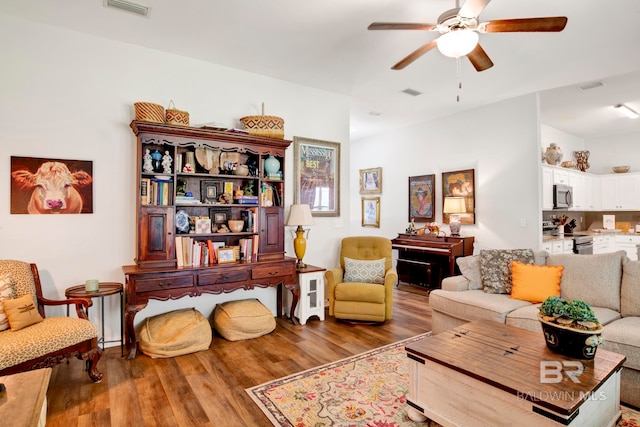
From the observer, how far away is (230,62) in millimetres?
3822

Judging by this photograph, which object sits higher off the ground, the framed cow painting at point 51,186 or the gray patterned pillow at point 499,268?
the framed cow painting at point 51,186

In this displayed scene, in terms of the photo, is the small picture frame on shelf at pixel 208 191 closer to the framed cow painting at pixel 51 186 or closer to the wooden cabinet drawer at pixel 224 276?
the wooden cabinet drawer at pixel 224 276

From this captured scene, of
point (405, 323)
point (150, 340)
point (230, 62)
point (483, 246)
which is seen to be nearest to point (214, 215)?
point (150, 340)

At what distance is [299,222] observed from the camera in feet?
13.2

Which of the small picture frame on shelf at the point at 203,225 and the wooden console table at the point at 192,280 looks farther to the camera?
the small picture frame on shelf at the point at 203,225

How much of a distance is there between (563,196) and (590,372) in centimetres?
475

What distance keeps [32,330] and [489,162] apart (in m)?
5.62

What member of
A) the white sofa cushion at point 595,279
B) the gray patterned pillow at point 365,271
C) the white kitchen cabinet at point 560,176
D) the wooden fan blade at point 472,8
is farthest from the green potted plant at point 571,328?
the white kitchen cabinet at point 560,176

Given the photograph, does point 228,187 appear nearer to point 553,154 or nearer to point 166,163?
point 166,163

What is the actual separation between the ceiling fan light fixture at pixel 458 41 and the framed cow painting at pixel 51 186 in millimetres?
3184

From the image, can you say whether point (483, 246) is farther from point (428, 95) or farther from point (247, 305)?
point (247, 305)

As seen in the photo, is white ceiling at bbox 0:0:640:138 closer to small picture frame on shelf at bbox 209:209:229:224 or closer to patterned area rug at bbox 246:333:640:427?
small picture frame on shelf at bbox 209:209:229:224

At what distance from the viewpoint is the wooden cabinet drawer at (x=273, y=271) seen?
3.63 m

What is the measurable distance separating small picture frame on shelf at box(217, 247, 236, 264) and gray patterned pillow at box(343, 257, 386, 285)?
1405 millimetres
